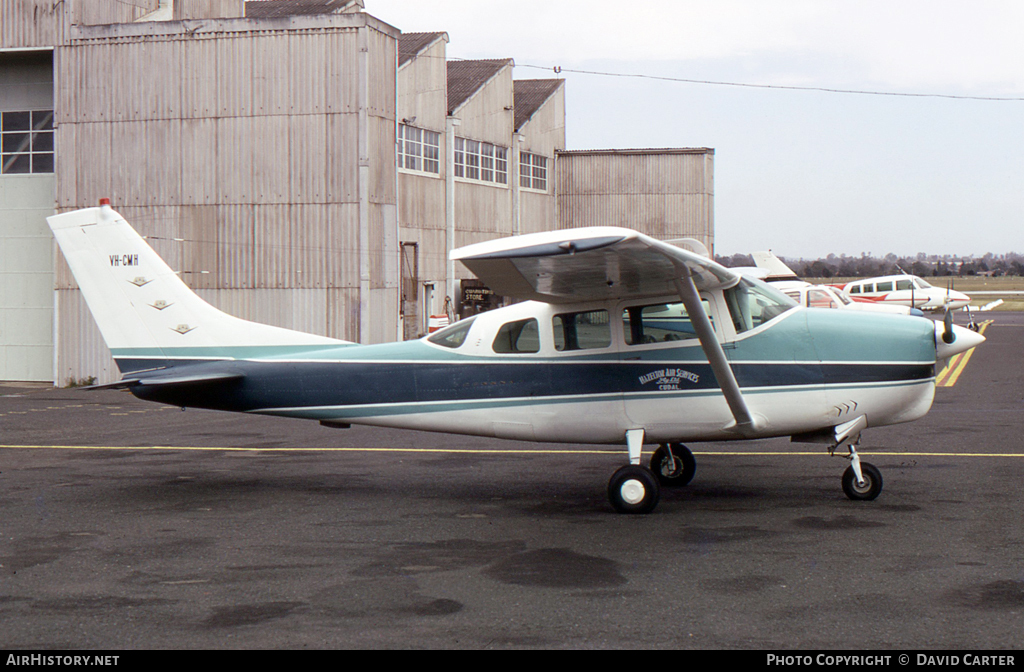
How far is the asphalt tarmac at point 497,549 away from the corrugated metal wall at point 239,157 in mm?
10189

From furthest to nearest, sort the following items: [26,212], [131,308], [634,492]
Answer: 1. [26,212]
2. [131,308]
3. [634,492]

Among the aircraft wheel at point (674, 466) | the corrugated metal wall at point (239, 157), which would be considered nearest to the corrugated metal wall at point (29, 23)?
the corrugated metal wall at point (239, 157)

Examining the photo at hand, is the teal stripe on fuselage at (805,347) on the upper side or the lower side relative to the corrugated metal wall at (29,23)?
lower

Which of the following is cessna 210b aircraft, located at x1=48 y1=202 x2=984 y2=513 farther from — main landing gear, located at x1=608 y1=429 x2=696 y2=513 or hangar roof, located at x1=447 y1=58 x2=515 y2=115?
hangar roof, located at x1=447 y1=58 x2=515 y2=115

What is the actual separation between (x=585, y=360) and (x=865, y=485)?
2.83 metres

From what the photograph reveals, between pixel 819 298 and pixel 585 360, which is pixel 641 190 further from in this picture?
pixel 585 360

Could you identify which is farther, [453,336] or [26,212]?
[26,212]

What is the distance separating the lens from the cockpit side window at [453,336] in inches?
381

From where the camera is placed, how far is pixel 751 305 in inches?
357

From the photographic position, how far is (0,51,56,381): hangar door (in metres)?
23.5

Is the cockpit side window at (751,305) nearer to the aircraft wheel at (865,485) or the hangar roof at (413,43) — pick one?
the aircraft wheel at (865,485)

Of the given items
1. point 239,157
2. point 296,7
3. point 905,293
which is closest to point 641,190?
point 905,293

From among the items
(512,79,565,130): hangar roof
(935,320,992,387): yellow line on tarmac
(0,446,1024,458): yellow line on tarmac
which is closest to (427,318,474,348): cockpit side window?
(0,446,1024,458): yellow line on tarmac
